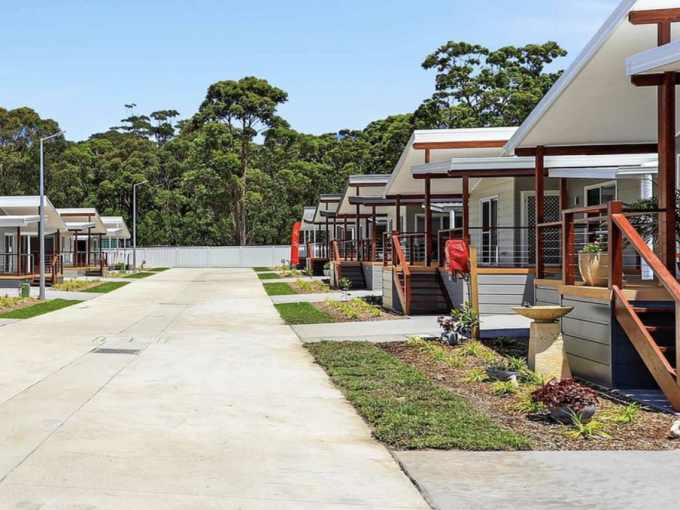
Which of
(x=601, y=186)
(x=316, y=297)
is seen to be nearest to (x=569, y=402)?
(x=601, y=186)

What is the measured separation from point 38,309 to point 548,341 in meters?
16.3

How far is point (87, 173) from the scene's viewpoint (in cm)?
6675

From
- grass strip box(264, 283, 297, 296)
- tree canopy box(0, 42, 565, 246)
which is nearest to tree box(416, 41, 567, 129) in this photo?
tree canopy box(0, 42, 565, 246)

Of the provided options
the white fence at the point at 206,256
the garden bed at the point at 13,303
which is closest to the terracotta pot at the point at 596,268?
the garden bed at the point at 13,303

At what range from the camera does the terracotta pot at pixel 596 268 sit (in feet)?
29.7

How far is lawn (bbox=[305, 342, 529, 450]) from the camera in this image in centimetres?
654

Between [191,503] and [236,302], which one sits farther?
[236,302]

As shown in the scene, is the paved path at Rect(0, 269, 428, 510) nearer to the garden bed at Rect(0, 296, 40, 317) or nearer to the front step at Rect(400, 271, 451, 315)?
the front step at Rect(400, 271, 451, 315)

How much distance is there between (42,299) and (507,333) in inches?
650

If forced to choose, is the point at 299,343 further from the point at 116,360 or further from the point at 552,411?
the point at 552,411

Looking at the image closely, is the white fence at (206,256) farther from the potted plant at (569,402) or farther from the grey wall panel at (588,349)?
the potted plant at (569,402)

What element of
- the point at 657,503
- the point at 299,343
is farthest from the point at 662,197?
the point at 299,343

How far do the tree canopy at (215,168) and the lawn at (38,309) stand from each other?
28797mm

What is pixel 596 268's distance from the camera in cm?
915
